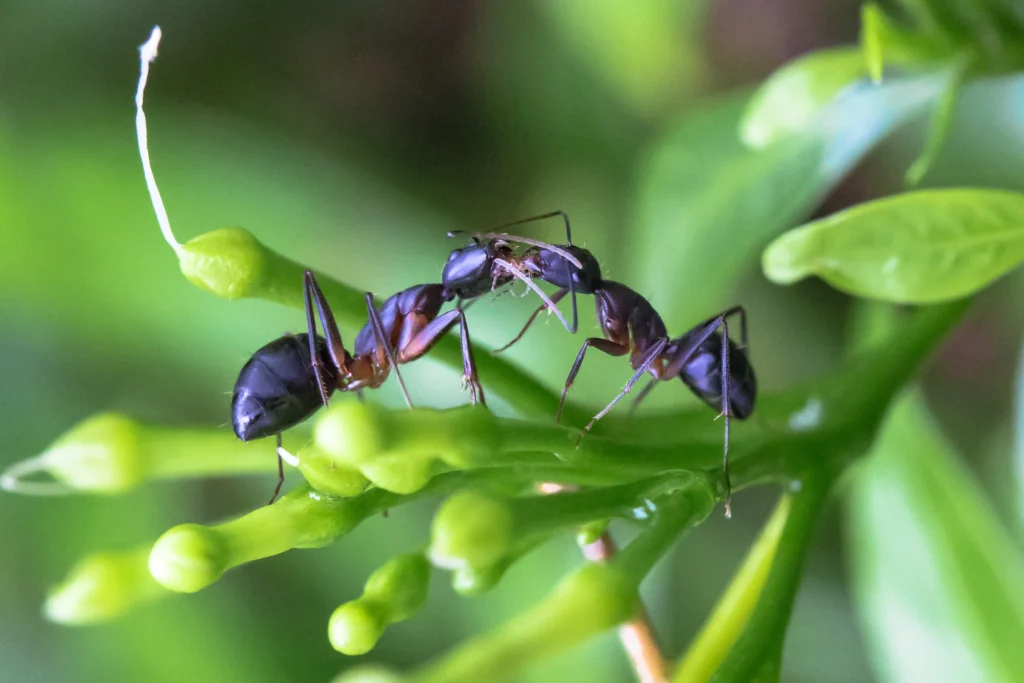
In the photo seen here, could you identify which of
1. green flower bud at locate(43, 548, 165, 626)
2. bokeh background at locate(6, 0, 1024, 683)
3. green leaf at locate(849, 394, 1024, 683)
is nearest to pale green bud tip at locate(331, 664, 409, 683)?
green flower bud at locate(43, 548, 165, 626)

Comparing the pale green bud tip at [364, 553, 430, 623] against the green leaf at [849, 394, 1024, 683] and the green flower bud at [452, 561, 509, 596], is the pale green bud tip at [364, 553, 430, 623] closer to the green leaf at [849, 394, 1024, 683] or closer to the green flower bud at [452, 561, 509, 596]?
the green flower bud at [452, 561, 509, 596]

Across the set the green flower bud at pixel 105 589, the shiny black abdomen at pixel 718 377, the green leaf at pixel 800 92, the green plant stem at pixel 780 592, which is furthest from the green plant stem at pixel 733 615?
the green leaf at pixel 800 92

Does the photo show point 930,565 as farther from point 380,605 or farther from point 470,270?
point 380,605

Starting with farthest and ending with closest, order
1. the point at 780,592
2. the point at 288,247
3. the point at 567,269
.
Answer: the point at 288,247 → the point at 567,269 → the point at 780,592

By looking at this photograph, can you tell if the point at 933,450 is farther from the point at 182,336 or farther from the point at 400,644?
the point at 182,336

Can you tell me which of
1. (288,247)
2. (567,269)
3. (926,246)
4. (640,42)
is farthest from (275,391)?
(640,42)

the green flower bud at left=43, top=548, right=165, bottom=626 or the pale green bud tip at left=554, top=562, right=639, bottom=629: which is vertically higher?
the green flower bud at left=43, top=548, right=165, bottom=626
